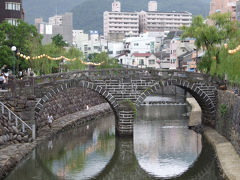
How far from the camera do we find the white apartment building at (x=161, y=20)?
169 m

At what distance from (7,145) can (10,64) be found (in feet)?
70.8

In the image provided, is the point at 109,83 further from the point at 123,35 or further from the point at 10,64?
the point at 123,35

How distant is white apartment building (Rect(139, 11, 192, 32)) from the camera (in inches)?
6644

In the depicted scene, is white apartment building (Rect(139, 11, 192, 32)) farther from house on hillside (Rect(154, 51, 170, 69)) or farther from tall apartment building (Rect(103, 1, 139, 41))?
house on hillside (Rect(154, 51, 170, 69))

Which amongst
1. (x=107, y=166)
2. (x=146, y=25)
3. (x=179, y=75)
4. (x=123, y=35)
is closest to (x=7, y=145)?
(x=107, y=166)

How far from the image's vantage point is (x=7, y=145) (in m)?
29.2

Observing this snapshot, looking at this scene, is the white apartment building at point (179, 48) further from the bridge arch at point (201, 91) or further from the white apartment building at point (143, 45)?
the bridge arch at point (201, 91)

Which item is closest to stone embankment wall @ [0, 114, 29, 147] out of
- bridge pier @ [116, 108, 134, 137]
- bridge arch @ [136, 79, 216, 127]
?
bridge pier @ [116, 108, 134, 137]

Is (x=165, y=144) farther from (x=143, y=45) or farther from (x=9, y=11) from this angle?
(x=143, y=45)

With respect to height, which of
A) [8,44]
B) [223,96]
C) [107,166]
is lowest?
[107,166]

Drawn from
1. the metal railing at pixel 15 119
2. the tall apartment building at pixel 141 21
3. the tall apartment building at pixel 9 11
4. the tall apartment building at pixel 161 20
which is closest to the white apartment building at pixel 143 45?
the tall apartment building at pixel 141 21

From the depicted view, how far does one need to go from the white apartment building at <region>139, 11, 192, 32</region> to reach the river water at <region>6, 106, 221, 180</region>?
127921 millimetres

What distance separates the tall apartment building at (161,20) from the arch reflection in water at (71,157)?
426ft

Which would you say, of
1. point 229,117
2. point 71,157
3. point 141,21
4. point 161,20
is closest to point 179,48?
point 229,117
